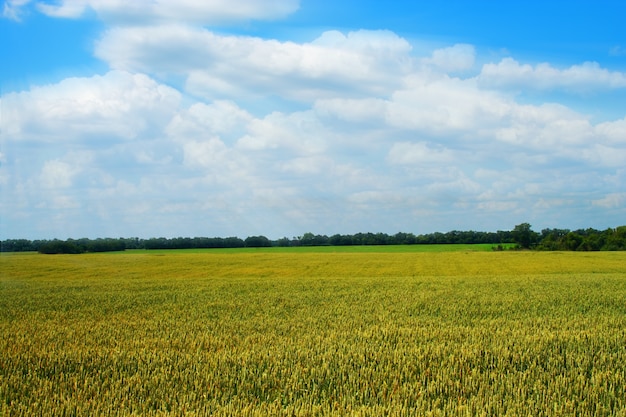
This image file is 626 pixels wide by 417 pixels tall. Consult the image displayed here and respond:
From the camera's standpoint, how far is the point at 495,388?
8148 millimetres

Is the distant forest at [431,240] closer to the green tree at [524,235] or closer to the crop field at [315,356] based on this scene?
the green tree at [524,235]

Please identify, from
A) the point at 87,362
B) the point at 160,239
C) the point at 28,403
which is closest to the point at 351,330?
the point at 87,362

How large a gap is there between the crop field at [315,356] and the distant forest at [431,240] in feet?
231

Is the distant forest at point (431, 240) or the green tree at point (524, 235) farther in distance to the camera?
the green tree at point (524, 235)

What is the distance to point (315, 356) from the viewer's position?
32.7ft

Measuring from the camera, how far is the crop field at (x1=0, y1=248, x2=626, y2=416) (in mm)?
7578

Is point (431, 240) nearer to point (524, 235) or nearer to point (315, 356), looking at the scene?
point (524, 235)

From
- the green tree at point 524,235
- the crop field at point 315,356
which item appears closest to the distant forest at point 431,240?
the green tree at point 524,235

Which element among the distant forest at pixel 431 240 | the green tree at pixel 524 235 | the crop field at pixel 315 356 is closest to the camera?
the crop field at pixel 315 356

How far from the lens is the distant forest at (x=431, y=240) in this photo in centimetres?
9612

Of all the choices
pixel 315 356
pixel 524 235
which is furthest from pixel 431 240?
pixel 315 356

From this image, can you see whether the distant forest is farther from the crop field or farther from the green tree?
the crop field

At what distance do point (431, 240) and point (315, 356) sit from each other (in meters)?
108

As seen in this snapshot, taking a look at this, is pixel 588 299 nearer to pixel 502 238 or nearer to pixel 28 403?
pixel 28 403
